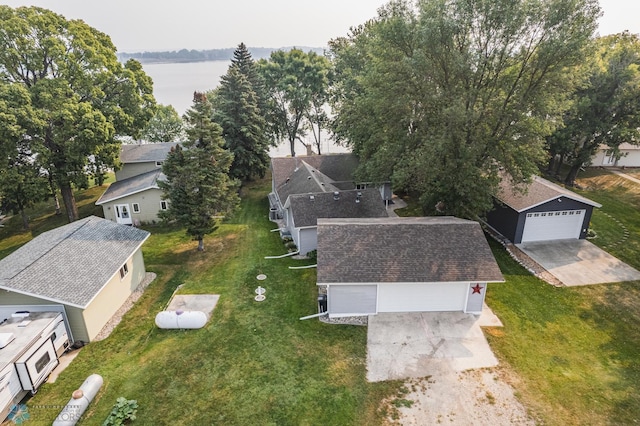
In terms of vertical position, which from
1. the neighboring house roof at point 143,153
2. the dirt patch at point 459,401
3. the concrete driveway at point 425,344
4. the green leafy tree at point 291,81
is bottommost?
the dirt patch at point 459,401

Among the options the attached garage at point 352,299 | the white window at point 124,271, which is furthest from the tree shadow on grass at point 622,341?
the white window at point 124,271

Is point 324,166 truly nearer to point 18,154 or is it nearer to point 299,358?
point 18,154

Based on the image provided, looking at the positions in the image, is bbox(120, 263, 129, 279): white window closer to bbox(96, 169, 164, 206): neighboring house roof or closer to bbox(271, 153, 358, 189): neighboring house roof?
bbox(96, 169, 164, 206): neighboring house roof

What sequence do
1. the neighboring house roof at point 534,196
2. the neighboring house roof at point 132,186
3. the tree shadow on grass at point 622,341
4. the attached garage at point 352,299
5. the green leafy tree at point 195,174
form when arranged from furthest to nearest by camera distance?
the neighboring house roof at point 132,186
the neighboring house roof at point 534,196
the green leafy tree at point 195,174
the attached garage at point 352,299
the tree shadow on grass at point 622,341

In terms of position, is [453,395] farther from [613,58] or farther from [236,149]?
[613,58]

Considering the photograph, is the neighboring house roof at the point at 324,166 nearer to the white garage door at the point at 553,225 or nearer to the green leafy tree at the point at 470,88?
the green leafy tree at the point at 470,88

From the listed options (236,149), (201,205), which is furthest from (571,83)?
(236,149)

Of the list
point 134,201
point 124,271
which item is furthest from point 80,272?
point 134,201

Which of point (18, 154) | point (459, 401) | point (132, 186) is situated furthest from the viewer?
point (132, 186)
